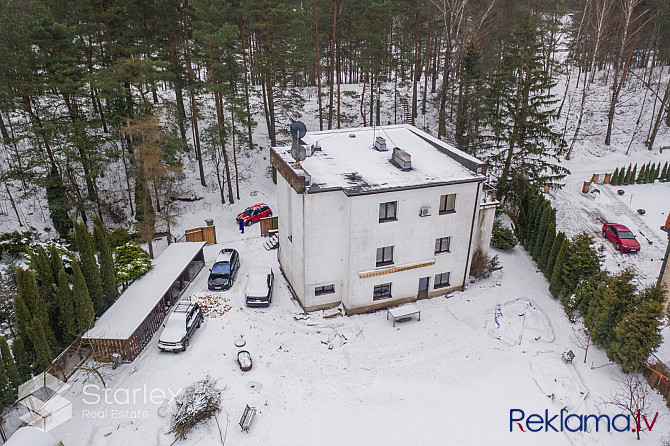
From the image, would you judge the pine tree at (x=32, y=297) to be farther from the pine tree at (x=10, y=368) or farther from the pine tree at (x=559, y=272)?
the pine tree at (x=559, y=272)

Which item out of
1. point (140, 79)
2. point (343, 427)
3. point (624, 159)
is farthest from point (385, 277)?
point (624, 159)

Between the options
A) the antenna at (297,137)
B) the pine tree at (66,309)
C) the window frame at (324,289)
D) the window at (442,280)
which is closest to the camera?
the pine tree at (66,309)

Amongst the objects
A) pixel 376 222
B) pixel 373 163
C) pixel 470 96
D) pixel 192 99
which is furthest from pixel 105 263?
pixel 470 96

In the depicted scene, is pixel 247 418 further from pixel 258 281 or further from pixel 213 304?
pixel 258 281

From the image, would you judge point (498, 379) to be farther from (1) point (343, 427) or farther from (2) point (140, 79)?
(2) point (140, 79)

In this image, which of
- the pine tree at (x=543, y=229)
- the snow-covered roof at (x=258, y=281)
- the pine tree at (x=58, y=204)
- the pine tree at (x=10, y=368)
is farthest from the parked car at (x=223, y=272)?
the pine tree at (x=543, y=229)

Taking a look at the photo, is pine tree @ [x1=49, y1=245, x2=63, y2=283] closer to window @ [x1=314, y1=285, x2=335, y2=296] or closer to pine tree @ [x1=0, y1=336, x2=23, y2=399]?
pine tree @ [x1=0, y1=336, x2=23, y2=399]

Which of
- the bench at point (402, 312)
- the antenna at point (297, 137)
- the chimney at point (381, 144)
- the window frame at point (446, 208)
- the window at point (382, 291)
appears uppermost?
the antenna at point (297, 137)
